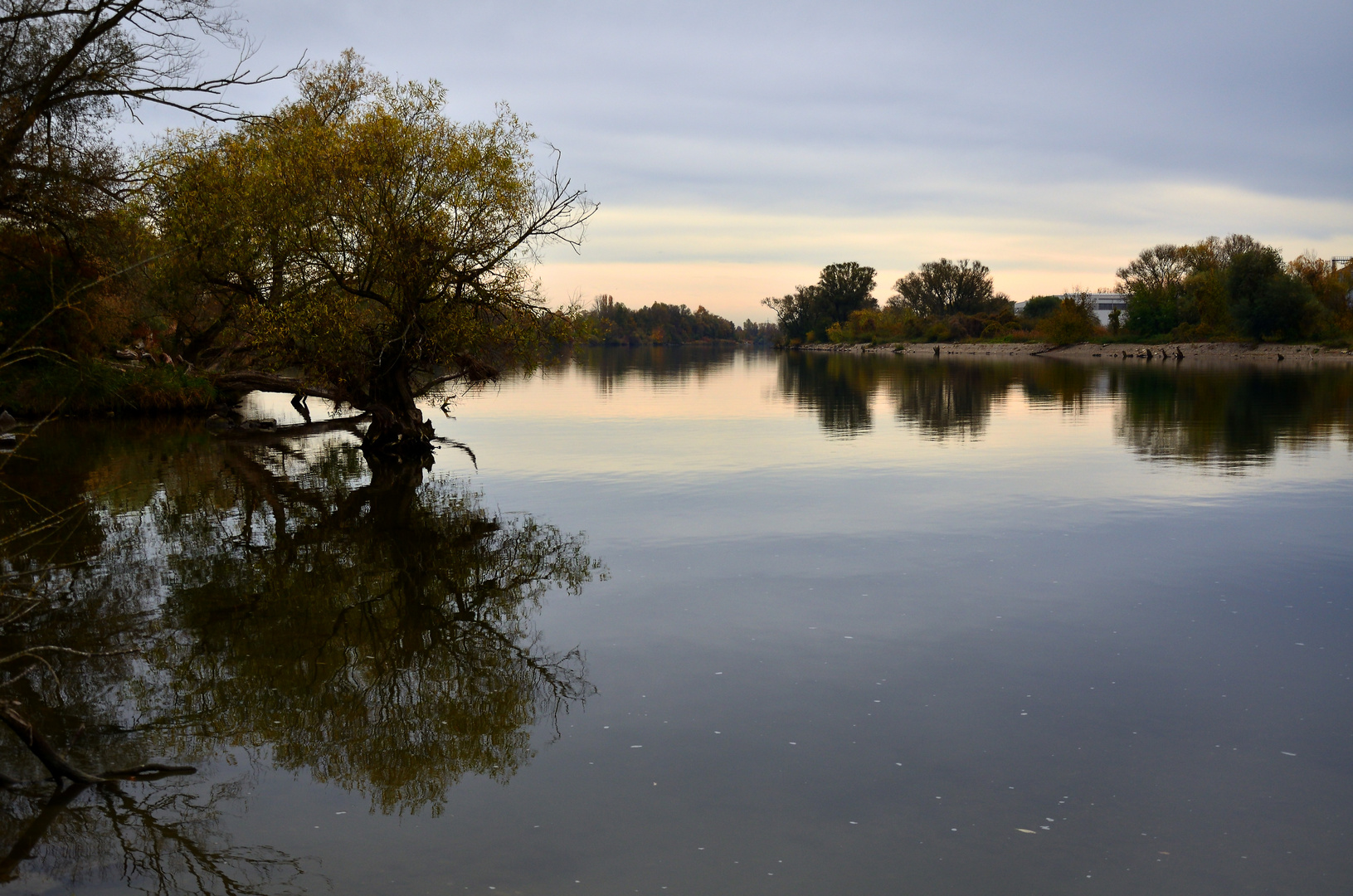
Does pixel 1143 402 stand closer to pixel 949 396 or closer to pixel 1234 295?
pixel 949 396

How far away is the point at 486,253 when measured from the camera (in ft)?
85.4

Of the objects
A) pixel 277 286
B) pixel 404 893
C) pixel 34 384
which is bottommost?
pixel 404 893

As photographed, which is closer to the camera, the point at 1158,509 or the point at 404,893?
the point at 404,893

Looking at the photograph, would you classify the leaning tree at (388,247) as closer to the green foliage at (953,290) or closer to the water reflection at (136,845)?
the water reflection at (136,845)

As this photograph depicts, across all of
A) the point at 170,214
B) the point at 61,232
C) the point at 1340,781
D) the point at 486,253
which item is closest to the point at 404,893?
the point at 1340,781

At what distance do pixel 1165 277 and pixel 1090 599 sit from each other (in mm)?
133783

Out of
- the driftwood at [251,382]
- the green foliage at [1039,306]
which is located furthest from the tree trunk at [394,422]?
the green foliage at [1039,306]

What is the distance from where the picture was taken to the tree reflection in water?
7070 millimetres

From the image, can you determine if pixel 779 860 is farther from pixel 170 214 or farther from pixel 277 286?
pixel 170 214

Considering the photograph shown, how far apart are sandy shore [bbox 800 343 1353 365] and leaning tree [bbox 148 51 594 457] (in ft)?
258

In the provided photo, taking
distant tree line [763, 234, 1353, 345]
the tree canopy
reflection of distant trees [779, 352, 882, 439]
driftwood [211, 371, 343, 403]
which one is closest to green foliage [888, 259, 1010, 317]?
distant tree line [763, 234, 1353, 345]

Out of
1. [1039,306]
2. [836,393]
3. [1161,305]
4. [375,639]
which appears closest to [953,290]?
[1039,306]

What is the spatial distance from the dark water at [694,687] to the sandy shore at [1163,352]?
267 ft

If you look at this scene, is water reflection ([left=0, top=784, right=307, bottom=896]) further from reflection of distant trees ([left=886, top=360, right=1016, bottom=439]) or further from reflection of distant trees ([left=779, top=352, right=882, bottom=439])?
reflection of distant trees ([left=886, top=360, right=1016, bottom=439])
